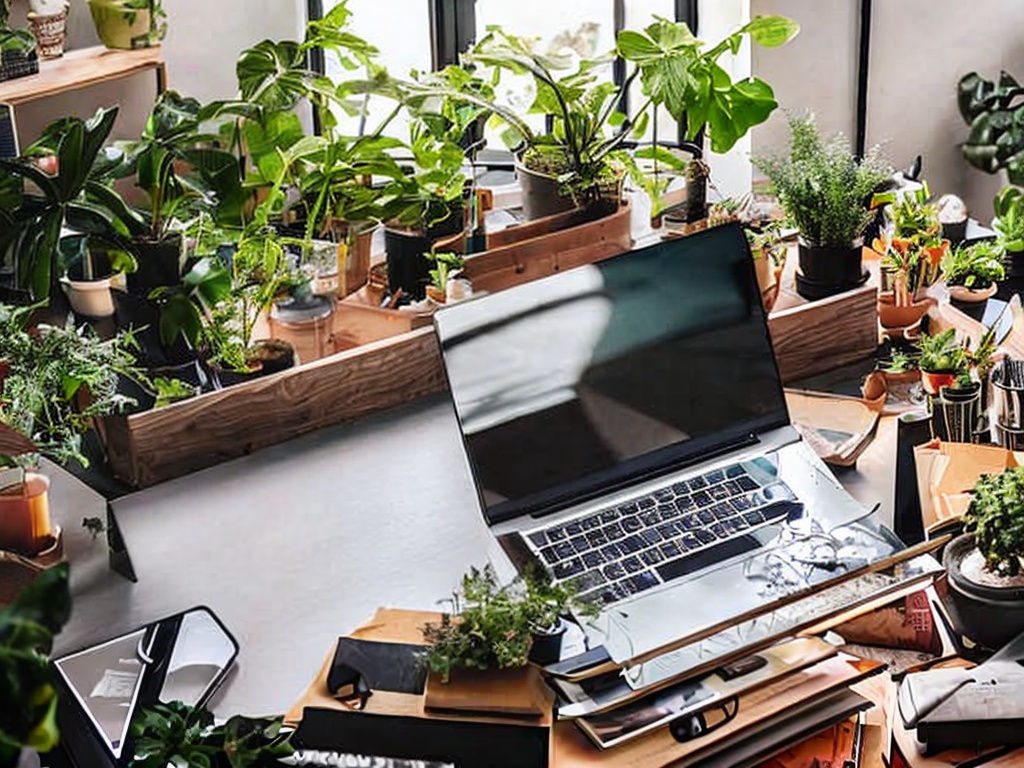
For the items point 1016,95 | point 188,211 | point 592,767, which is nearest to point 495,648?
point 592,767

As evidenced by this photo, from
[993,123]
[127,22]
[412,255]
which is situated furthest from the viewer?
[993,123]

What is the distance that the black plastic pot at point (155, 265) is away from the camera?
2.09 m

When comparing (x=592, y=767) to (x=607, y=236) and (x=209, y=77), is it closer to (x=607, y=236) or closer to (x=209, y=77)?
(x=607, y=236)

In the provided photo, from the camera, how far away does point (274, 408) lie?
2111 millimetres

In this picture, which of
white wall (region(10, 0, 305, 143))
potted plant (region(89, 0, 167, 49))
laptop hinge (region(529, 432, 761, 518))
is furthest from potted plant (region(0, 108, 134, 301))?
white wall (region(10, 0, 305, 143))

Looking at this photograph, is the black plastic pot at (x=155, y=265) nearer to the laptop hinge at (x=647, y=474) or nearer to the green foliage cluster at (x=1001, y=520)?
the laptop hinge at (x=647, y=474)

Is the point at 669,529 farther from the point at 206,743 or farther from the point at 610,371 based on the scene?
the point at 206,743

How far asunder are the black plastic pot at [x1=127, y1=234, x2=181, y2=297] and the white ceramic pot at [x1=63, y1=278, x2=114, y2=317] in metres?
0.37

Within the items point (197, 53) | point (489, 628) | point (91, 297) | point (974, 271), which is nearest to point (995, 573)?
point (489, 628)

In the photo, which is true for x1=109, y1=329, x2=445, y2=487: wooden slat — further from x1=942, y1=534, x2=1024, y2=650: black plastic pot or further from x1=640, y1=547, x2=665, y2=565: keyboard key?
x1=942, y1=534, x2=1024, y2=650: black plastic pot

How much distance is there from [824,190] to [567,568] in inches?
36.1

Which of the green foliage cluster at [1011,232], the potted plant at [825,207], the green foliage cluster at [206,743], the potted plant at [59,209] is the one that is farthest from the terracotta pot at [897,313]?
the green foliage cluster at [206,743]

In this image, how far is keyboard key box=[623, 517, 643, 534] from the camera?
1734 mm

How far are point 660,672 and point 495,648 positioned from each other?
6.9 inches
